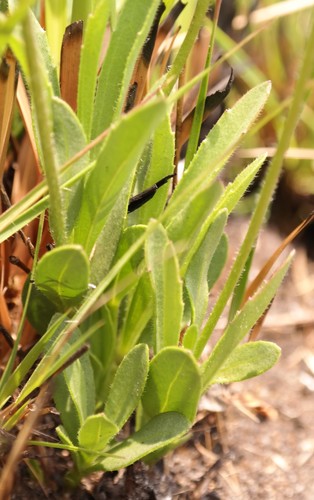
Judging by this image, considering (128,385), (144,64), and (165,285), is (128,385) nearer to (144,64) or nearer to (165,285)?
(165,285)

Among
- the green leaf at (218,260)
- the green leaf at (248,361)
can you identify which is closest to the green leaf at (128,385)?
the green leaf at (248,361)

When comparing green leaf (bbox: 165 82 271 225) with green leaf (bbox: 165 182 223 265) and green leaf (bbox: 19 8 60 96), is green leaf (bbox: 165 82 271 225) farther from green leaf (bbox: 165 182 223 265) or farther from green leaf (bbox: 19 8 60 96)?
green leaf (bbox: 19 8 60 96)

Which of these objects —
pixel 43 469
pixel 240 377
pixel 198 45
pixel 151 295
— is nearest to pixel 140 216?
pixel 151 295

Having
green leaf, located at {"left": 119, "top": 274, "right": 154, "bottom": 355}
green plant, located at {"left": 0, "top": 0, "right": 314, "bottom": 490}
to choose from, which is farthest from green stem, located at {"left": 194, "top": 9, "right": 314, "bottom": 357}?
green leaf, located at {"left": 119, "top": 274, "right": 154, "bottom": 355}

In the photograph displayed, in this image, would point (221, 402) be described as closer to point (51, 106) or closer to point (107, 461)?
point (107, 461)

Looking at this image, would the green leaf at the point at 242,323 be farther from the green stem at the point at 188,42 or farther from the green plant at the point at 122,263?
the green stem at the point at 188,42

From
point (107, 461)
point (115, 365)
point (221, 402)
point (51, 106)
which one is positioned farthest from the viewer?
point (221, 402)
